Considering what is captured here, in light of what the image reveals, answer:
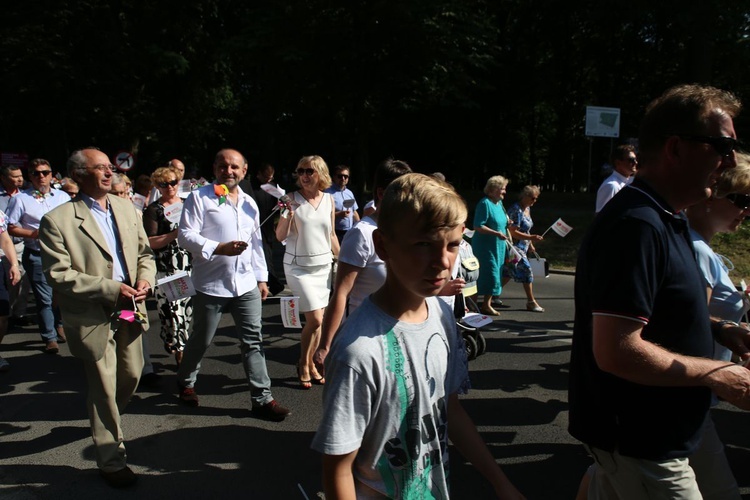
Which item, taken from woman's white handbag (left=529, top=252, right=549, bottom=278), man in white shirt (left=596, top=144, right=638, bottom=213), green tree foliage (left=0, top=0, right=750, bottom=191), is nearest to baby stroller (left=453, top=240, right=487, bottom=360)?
man in white shirt (left=596, top=144, right=638, bottom=213)

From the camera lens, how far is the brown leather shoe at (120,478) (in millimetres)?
3602

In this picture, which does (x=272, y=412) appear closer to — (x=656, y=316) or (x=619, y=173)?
(x=656, y=316)

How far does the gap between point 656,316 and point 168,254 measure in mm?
4893

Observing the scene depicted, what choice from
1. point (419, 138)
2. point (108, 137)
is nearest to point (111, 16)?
point (108, 137)

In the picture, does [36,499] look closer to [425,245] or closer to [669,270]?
[425,245]

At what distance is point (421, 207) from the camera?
171 centimetres

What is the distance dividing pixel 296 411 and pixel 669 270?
345cm

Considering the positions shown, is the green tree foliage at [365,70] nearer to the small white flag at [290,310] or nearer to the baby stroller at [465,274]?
the small white flag at [290,310]

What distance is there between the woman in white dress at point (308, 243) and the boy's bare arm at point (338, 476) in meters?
3.42

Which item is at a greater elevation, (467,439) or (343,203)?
(343,203)

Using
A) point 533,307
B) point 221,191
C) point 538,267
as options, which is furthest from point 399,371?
point 533,307

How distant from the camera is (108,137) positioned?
29.8 metres

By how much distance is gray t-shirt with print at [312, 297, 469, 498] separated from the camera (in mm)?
1688

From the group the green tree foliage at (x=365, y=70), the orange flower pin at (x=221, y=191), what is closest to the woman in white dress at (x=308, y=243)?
the orange flower pin at (x=221, y=191)
